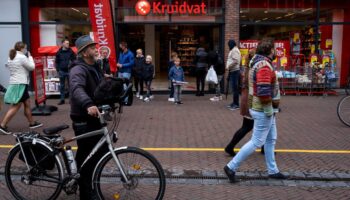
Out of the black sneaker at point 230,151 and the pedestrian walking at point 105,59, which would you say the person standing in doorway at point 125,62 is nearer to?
the pedestrian walking at point 105,59

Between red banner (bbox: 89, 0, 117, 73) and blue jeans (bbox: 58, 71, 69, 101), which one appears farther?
red banner (bbox: 89, 0, 117, 73)

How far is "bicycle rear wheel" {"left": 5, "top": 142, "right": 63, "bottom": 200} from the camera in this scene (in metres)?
4.62

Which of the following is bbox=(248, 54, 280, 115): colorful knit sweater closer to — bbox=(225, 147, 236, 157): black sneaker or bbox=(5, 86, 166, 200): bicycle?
bbox=(225, 147, 236, 157): black sneaker

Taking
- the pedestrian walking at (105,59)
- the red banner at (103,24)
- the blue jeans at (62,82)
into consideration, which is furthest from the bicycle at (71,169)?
the red banner at (103,24)

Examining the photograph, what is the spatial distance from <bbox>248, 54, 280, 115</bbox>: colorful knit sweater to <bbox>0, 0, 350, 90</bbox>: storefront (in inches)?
344

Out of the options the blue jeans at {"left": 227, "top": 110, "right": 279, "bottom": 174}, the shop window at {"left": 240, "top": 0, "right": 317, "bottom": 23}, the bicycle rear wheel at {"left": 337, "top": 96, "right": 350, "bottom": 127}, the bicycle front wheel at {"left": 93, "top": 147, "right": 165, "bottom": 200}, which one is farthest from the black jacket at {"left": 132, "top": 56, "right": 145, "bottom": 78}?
the bicycle front wheel at {"left": 93, "top": 147, "right": 165, "bottom": 200}

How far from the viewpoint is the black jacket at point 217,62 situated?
1343 cm

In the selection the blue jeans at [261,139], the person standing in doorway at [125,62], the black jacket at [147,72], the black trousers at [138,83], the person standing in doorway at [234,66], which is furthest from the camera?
the black trousers at [138,83]

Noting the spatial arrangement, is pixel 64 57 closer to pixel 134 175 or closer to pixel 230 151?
pixel 230 151

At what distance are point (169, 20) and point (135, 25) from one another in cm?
118

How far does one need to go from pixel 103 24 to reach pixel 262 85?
8.08 metres

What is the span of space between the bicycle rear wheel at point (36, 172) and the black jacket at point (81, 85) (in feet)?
1.89

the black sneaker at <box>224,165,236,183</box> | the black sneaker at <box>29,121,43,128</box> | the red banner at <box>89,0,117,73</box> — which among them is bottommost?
the black sneaker at <box>224,165,236,183</box>

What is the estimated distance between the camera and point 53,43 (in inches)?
567
